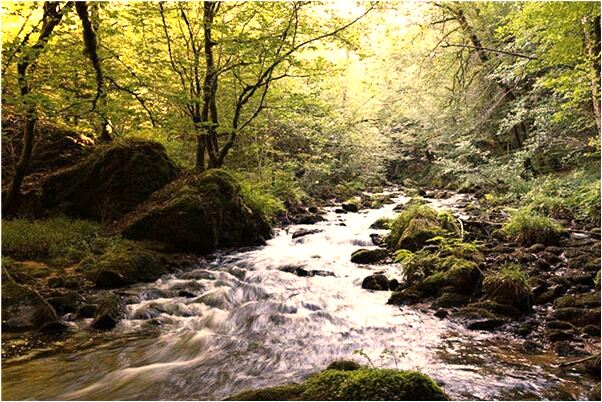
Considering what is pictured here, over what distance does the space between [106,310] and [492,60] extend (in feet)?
42.6

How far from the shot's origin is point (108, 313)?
5.93 metres

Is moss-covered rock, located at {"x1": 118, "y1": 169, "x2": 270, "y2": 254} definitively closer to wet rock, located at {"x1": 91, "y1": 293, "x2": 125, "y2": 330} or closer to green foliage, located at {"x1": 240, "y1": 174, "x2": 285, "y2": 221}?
green foliage, located at {"x1": 240, "y1": 174, "x2": 285, "y2": 221}

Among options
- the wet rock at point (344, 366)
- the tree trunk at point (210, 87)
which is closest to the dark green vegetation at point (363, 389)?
the wet rock at point (344, 366)

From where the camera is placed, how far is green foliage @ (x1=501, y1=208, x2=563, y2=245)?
866 centimetres

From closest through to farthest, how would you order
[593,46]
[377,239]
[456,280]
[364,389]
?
[364,389] → [593,46] → [456,280] → [377,239]

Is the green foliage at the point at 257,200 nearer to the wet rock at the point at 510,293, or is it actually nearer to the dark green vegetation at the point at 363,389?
the wet rock at the point at 510,293

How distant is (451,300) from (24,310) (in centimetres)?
631

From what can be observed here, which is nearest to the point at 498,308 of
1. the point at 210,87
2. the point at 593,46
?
the point at 593,46

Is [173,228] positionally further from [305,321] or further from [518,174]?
[518,174]

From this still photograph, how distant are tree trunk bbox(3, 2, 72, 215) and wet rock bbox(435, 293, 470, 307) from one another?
7.85 metres

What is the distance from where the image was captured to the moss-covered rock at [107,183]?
10.7m

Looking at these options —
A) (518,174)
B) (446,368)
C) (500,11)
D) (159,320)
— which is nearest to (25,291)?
(159,320)

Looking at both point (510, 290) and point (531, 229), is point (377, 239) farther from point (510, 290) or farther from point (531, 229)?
point (510, 290)

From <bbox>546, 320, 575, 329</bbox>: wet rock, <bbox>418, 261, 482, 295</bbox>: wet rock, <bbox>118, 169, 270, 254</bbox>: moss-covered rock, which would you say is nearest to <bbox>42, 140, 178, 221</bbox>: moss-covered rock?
<bbox>118, 169, 270, 254</bbox>: moss-covered rock
